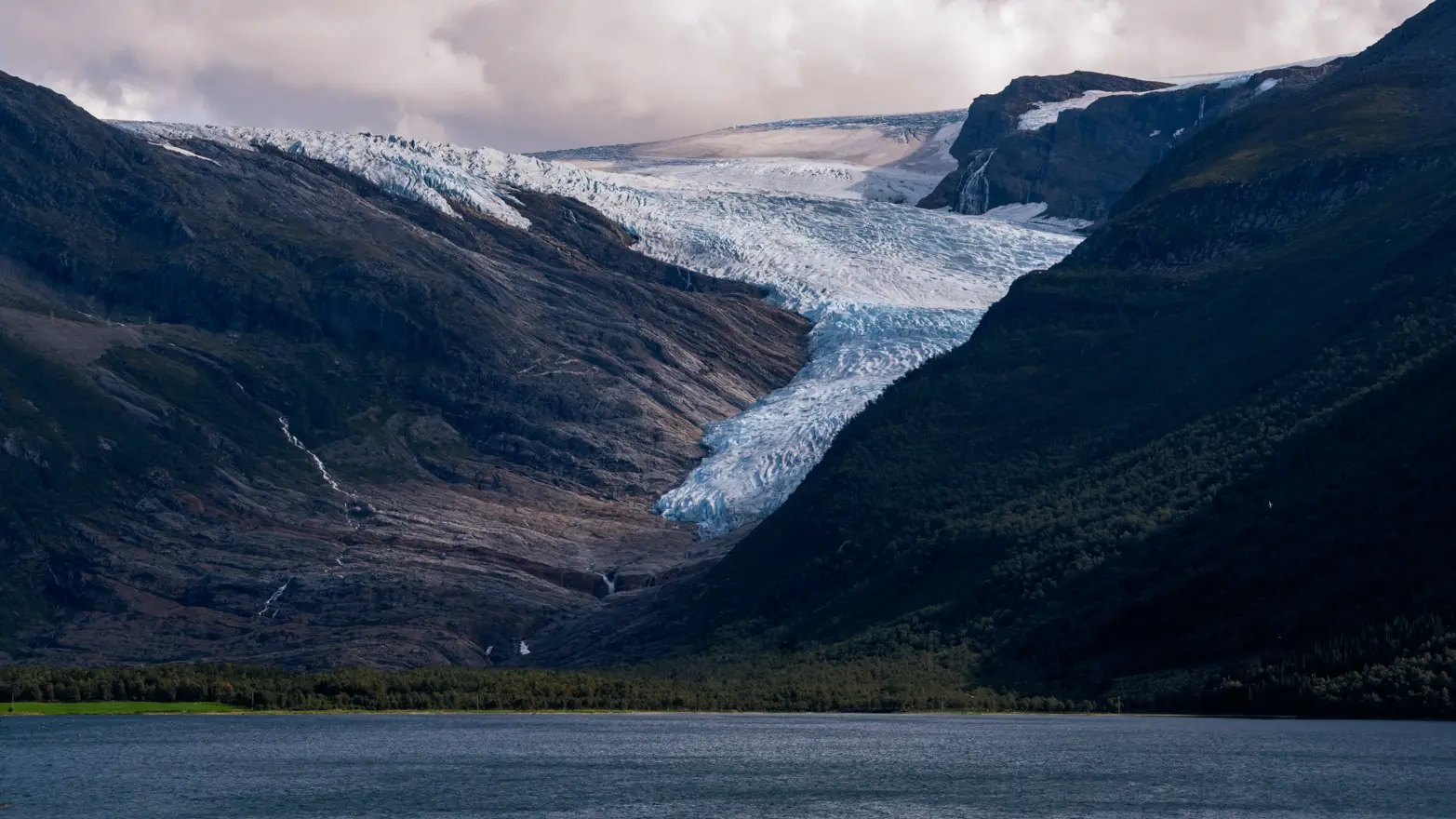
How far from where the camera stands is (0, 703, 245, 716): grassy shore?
618 feet

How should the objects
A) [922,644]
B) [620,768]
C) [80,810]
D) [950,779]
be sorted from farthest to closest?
Result: 1. [922,644]
2. [620,768]
3. [950,779]
4. [80,810]

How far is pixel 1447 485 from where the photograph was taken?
17275 cm

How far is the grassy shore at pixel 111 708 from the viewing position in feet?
618

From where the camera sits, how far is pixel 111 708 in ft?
619

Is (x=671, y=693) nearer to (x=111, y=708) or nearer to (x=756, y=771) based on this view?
(x=111, y=708)

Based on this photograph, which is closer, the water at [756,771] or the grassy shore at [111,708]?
the water at [756,771]

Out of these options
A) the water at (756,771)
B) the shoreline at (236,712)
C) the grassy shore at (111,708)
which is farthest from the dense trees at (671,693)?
the water at (756,771)

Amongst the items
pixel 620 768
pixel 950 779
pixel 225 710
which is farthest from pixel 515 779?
pixel 225 710

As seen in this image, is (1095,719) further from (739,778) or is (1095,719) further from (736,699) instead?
(739,778)

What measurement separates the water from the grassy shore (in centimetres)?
1691

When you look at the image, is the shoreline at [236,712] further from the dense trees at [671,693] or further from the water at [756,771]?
the water at [756,771]

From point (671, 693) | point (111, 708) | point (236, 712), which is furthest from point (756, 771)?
point (236, 712)

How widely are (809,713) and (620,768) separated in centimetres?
6048

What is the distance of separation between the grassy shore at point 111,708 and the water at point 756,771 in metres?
16.9
